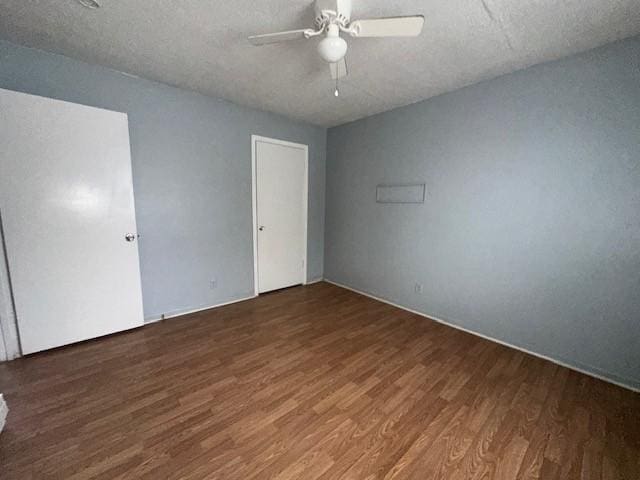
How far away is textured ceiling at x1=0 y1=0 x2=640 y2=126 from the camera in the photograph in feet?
4.67

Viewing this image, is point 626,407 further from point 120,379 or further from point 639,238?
point 120,379

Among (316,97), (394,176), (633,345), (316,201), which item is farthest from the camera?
(316,201)

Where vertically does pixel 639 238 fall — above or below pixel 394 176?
below

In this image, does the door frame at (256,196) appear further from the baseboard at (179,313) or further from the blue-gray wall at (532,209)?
the blue-gray wall at (532,209)

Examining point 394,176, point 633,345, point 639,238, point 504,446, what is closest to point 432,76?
point 394,176

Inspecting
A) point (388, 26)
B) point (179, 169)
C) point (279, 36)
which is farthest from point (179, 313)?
point (388, 26)

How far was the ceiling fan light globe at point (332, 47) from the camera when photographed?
4.51ft

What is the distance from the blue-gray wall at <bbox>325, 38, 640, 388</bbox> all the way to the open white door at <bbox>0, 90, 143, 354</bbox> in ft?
9.32

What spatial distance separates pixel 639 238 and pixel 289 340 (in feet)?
8.86

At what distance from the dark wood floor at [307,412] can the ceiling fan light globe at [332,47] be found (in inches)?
83.9

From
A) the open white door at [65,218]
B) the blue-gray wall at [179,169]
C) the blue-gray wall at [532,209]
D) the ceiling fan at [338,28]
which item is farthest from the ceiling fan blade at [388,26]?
the open white door at [65,218]

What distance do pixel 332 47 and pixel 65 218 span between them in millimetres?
2418

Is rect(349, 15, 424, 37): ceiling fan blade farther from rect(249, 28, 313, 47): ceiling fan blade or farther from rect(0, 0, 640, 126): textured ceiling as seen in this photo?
rect(249, 28, 313, 47): ceiling fan blade

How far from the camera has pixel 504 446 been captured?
129cm
